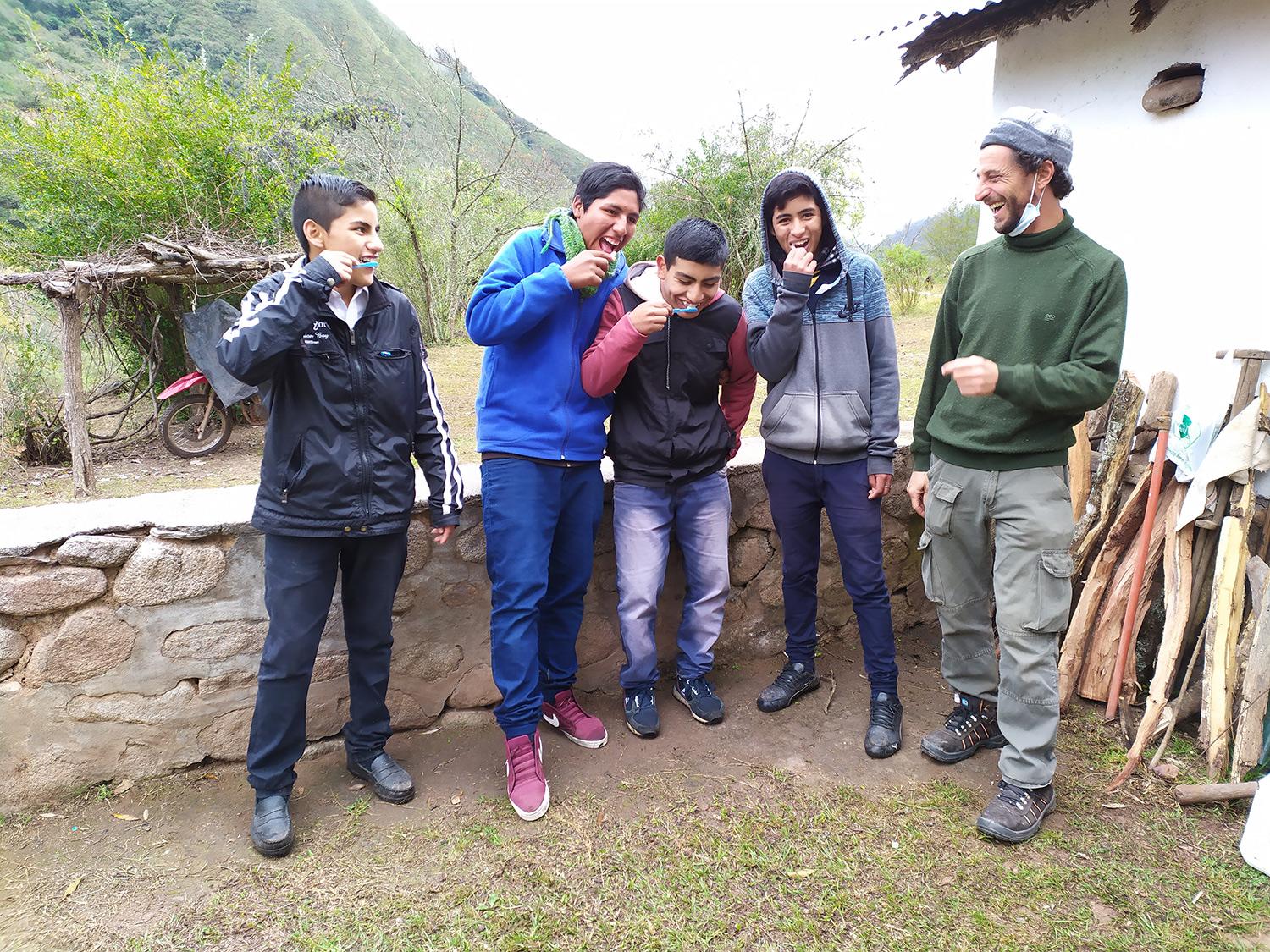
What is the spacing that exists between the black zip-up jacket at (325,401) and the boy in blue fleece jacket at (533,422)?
0.79 feet

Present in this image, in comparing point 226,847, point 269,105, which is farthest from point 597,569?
point 269,105

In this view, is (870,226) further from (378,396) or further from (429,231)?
(378,396)

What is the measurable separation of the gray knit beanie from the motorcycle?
24.4 feet

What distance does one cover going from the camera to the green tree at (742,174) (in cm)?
1503

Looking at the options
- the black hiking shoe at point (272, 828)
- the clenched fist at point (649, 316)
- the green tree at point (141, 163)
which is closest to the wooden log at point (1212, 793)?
the clenched fist at point (649, 316)

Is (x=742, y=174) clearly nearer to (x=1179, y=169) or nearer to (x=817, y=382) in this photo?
(x=1179, y=169)

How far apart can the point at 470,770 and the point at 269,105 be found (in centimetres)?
980

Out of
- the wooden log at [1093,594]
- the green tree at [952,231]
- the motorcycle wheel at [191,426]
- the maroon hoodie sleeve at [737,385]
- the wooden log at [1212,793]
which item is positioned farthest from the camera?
the green tree at [952,231]

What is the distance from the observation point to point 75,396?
661cm

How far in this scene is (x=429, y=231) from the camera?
51.5 feet

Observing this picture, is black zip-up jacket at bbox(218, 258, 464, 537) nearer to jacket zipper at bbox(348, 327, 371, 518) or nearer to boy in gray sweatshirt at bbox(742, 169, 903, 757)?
jacket zipper at bbox(348, 327, 371, 518)

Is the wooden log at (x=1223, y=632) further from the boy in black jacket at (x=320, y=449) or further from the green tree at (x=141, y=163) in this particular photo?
the green tree at (x=141, y=163)

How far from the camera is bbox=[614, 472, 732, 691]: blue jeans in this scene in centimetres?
241

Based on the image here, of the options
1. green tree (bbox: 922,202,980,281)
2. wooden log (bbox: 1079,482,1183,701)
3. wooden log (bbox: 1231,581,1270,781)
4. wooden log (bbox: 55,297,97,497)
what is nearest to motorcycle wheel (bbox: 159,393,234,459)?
wooden log (bbox: 55,297,97,497)
